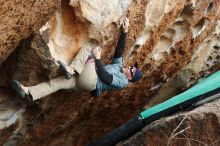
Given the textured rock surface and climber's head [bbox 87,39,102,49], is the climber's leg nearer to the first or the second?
climber's head [bbox 87,39,102,49]

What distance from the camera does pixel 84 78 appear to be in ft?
16.7

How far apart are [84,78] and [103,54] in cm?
73

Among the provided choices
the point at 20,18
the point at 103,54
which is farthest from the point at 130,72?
the point at 20,18

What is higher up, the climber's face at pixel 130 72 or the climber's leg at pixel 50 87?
the climber's leg at pixel 50 87

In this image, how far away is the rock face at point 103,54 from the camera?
479cm

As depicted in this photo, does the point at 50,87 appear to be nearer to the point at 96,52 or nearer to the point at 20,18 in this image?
the point at 96,52

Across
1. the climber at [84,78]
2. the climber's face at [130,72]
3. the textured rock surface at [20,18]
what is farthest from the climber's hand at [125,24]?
the textured rock surface at [20,18]

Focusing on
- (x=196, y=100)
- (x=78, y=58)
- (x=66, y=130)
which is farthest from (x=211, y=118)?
(x=66, y=130)

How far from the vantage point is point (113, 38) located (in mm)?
5562

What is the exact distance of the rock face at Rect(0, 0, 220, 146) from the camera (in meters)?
4.79

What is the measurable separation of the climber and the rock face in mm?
93

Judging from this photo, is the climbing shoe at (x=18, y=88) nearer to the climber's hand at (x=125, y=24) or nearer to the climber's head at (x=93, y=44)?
the climber's head at (x=93, y=44)

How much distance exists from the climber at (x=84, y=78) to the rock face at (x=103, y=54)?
9 cm

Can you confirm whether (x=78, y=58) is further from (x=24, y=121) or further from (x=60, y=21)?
(x=24, y=121)
